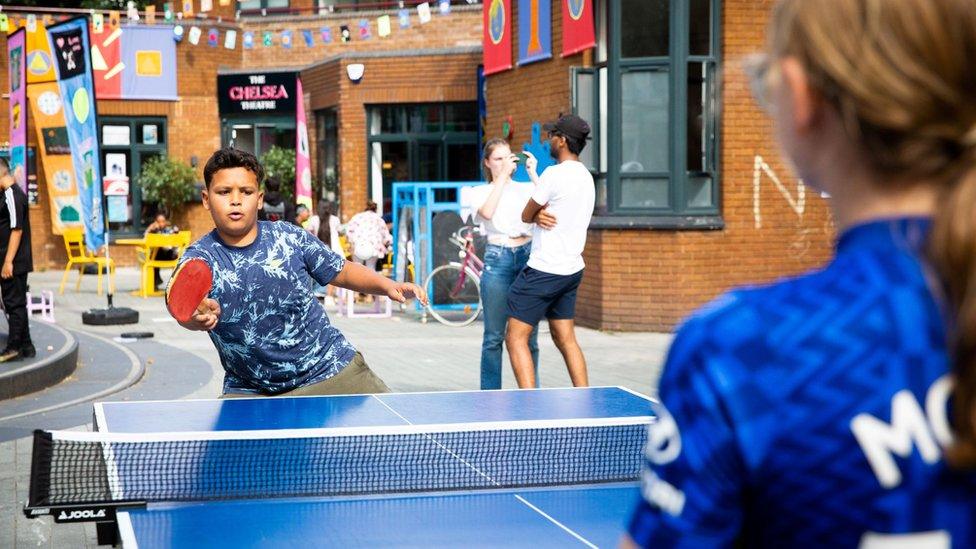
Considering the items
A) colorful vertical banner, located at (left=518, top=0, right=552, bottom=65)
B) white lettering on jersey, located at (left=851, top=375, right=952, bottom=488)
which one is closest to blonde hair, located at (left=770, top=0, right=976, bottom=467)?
white lettering on jersey, located at (left=851, top=375, right=952, bottom=488)

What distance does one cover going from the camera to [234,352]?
5.05 m

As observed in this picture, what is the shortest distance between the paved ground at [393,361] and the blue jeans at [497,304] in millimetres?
1075

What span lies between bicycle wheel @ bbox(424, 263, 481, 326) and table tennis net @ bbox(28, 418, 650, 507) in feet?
39.9

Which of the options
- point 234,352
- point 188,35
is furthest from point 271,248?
point 188,35

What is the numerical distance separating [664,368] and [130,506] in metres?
2.62

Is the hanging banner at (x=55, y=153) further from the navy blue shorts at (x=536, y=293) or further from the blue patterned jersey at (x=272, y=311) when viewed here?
the blue patterned jersey at (x=272, y=311)

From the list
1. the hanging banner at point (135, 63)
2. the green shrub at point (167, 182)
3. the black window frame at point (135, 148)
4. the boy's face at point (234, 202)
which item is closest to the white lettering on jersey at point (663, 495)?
the boy's face at point (234, 202)

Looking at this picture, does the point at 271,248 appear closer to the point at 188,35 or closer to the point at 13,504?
the point at 13,504

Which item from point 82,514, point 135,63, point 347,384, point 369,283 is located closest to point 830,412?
point 82,514

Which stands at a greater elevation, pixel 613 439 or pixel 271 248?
pixel 271 248

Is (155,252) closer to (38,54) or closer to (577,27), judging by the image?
(38,54)

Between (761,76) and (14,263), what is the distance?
1168 centimetres

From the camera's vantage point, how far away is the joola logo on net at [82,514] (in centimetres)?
356

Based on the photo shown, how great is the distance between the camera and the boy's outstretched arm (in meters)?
5.20
